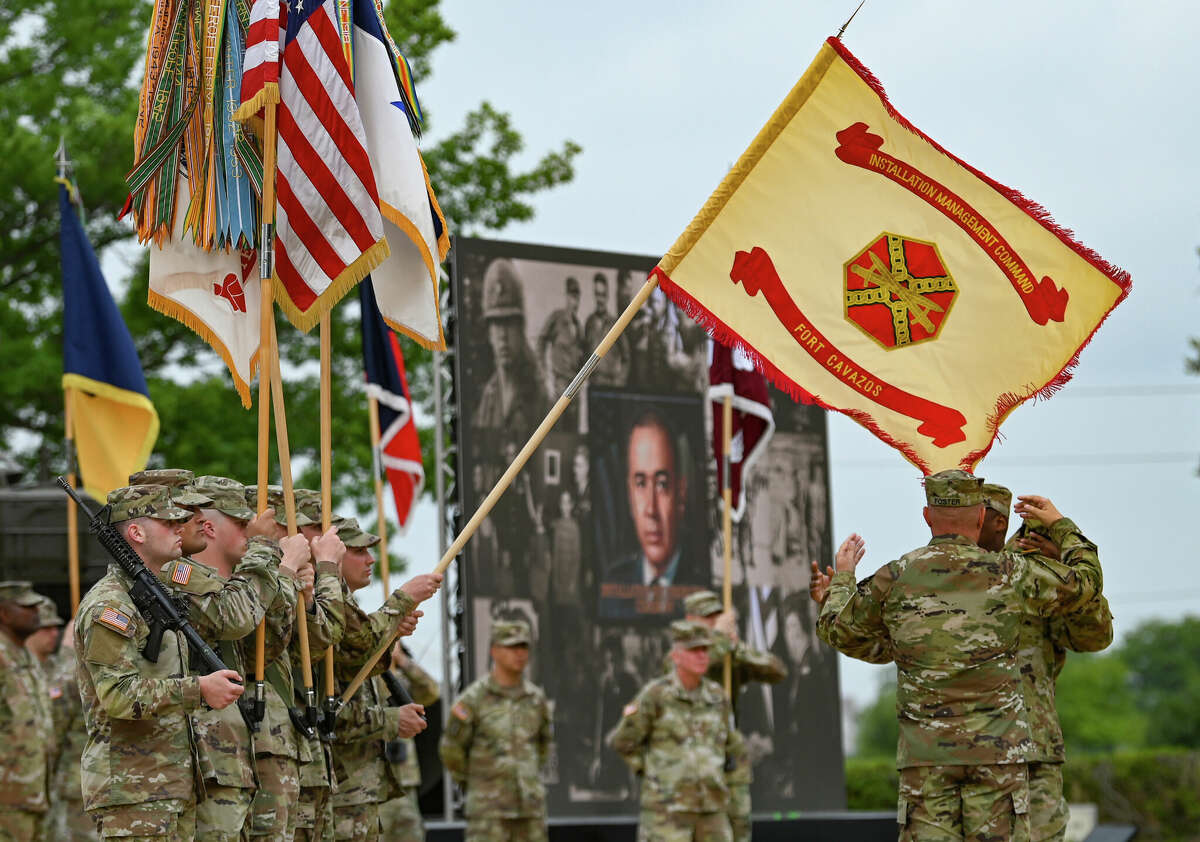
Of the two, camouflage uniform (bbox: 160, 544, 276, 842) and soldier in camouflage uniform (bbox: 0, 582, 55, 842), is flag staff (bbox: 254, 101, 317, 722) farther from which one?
soldier in camouflage uniform (bbox: 0, 582, 55, 842)

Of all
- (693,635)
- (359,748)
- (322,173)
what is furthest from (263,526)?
(693,635)

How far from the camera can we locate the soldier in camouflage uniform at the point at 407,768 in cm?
1031

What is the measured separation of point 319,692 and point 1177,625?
273 ft

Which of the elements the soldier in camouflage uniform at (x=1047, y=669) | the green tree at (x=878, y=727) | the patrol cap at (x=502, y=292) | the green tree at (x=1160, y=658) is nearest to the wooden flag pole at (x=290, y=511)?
the soldier in camouflage uniform at (x=1047, y=669)

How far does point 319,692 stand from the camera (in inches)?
295

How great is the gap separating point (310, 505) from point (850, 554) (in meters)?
2.74

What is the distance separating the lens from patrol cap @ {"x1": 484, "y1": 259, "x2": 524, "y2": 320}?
44.4 ft

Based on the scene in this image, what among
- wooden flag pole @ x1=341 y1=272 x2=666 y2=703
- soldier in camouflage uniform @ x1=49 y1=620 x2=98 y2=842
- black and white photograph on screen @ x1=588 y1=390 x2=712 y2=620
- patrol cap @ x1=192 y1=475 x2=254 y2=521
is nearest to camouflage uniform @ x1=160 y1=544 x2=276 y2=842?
patrol cap @ x1=192 y1=475 x2=254 y2=521

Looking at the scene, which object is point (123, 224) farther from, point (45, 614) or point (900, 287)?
point (900, 287)

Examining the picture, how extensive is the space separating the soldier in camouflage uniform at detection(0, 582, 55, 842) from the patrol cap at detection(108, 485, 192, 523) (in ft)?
13.5

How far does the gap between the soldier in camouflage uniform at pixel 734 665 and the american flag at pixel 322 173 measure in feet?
16.7

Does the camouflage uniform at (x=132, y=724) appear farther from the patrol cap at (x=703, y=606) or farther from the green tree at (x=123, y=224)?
the green tree at (x=123, y=224)

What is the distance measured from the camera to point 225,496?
6371mm

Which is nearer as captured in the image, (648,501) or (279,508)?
(279,508)
